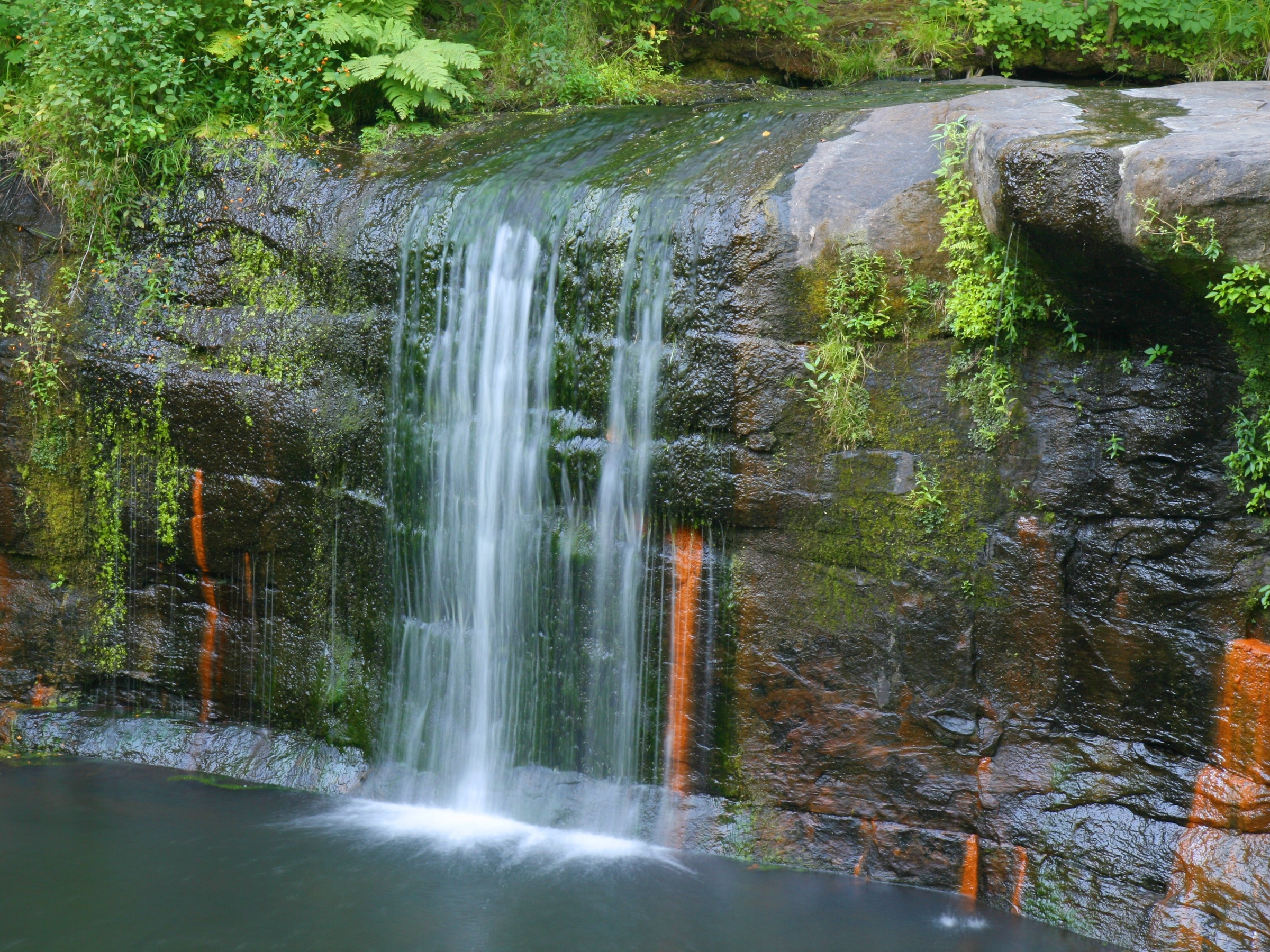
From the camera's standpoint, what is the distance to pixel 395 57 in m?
7.09

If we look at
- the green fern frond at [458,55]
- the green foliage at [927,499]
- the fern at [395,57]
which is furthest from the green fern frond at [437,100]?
the green foliage at [927,499]

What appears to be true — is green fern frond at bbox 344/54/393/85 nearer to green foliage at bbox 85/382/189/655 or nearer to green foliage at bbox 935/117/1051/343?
green foliage at bbox 85/382/189/655

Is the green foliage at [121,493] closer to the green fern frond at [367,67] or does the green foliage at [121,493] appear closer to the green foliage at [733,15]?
the green fern frond at [367,67]

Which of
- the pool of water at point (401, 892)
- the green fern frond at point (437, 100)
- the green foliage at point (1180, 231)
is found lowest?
the pool of water at point (401, 892)

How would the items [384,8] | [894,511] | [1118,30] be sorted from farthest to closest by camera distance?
[1118,30], [384,8], [894,511]

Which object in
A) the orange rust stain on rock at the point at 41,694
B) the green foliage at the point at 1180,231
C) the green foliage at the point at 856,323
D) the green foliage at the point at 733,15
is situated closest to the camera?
the green foliage at the point at 1180,231

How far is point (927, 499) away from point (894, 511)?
0.57 ft

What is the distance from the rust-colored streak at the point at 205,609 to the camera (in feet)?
21.6

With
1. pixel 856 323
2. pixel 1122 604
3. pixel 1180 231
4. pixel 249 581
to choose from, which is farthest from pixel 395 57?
pixel 1122 604

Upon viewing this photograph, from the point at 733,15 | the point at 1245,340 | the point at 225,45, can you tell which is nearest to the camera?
the point at 1245,340

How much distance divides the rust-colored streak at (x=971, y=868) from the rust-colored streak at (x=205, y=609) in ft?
15.2

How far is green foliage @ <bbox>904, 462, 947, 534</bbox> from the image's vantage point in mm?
5262

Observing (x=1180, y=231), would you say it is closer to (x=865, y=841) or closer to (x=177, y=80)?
(x=865, y=841)

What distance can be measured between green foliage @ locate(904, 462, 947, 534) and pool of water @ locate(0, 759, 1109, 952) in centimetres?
183
